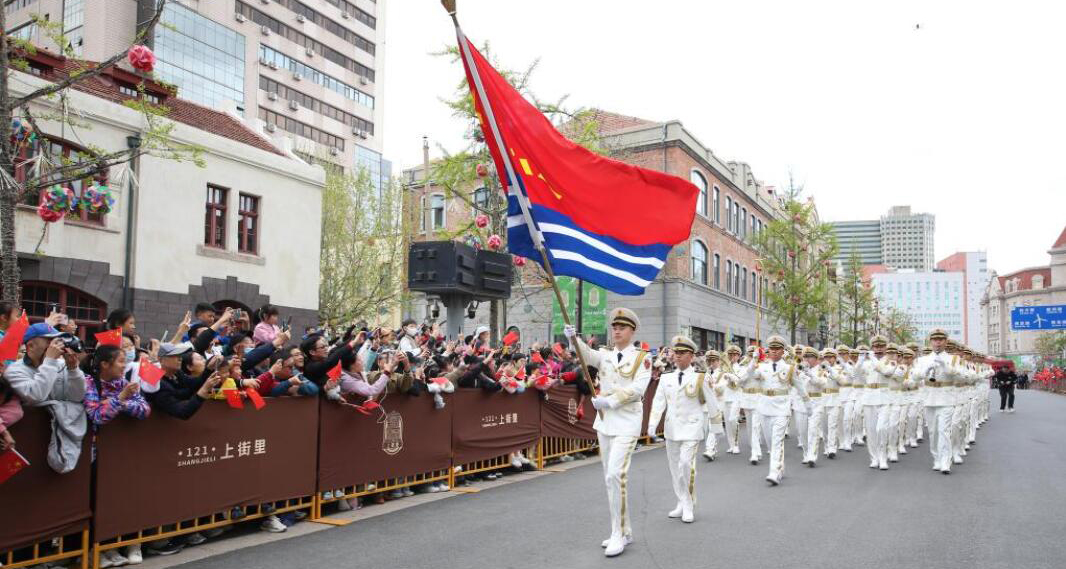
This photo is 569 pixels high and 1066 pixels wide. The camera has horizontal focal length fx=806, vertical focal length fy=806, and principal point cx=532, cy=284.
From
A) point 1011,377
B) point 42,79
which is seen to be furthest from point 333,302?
point 1011,377

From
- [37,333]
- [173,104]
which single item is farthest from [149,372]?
[173,104]

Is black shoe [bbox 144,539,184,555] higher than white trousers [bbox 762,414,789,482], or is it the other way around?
white trousers [bbox 762,414,789,482]

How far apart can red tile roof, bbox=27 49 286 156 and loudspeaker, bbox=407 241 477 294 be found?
7203 millimetres

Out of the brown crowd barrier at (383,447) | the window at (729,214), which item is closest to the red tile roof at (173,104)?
the brown crowd barrier at (383,447)

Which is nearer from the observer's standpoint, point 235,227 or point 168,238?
point 168,238

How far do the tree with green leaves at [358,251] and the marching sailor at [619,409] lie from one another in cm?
2496

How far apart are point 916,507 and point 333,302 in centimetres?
2580

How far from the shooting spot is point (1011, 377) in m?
31.9

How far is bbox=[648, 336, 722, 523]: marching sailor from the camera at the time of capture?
8.77 meters

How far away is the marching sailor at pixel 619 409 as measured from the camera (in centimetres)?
723

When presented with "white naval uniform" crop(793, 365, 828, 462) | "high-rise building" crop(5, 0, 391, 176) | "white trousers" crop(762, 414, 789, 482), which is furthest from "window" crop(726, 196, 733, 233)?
"white trousers" crop(762, 414, 789, 482)

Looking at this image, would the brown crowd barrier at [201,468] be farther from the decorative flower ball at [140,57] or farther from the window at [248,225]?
the window at [248,225]

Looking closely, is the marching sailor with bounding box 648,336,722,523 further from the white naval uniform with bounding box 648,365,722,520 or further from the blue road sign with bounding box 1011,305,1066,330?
the blue road sign with bounding box 1011,305,1066,330

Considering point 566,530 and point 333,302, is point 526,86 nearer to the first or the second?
point 333,302
